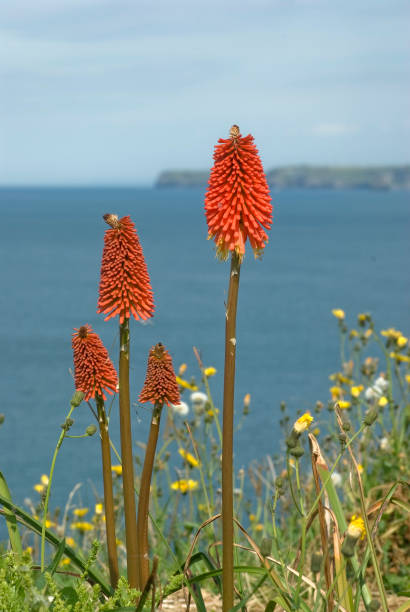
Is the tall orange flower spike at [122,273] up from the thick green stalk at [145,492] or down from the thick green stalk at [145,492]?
up

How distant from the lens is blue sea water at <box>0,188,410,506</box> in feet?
39.9

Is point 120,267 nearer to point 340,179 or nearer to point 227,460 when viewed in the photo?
point 227,460

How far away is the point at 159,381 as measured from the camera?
2256mm

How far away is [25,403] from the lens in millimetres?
16031

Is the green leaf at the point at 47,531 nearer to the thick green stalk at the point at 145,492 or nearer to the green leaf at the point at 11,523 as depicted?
the green leaf at the point at 11,523

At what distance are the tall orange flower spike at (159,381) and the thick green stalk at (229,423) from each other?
261mm

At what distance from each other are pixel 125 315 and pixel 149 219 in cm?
8396

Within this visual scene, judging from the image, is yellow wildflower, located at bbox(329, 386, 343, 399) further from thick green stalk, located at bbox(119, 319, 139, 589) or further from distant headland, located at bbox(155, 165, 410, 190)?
distant headland, located at bbox(155, 165, 410, 190)

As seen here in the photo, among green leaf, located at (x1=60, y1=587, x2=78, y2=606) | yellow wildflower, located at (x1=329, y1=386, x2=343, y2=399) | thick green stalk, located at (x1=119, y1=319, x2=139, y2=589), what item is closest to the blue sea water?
thick green stalk, located at (x1=119, y1=319, x2=139, y2=589)

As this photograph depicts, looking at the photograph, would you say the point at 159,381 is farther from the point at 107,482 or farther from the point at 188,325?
the point at 188,325

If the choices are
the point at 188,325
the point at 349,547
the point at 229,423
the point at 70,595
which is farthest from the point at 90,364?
the point at 188,325

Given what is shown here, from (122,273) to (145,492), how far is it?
2.03 feet

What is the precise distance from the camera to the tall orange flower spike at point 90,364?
7.63ft

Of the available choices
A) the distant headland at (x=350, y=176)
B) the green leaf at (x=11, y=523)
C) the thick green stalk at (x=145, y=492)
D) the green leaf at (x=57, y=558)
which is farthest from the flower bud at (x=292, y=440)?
the distant headland at (x=350, y=176)
